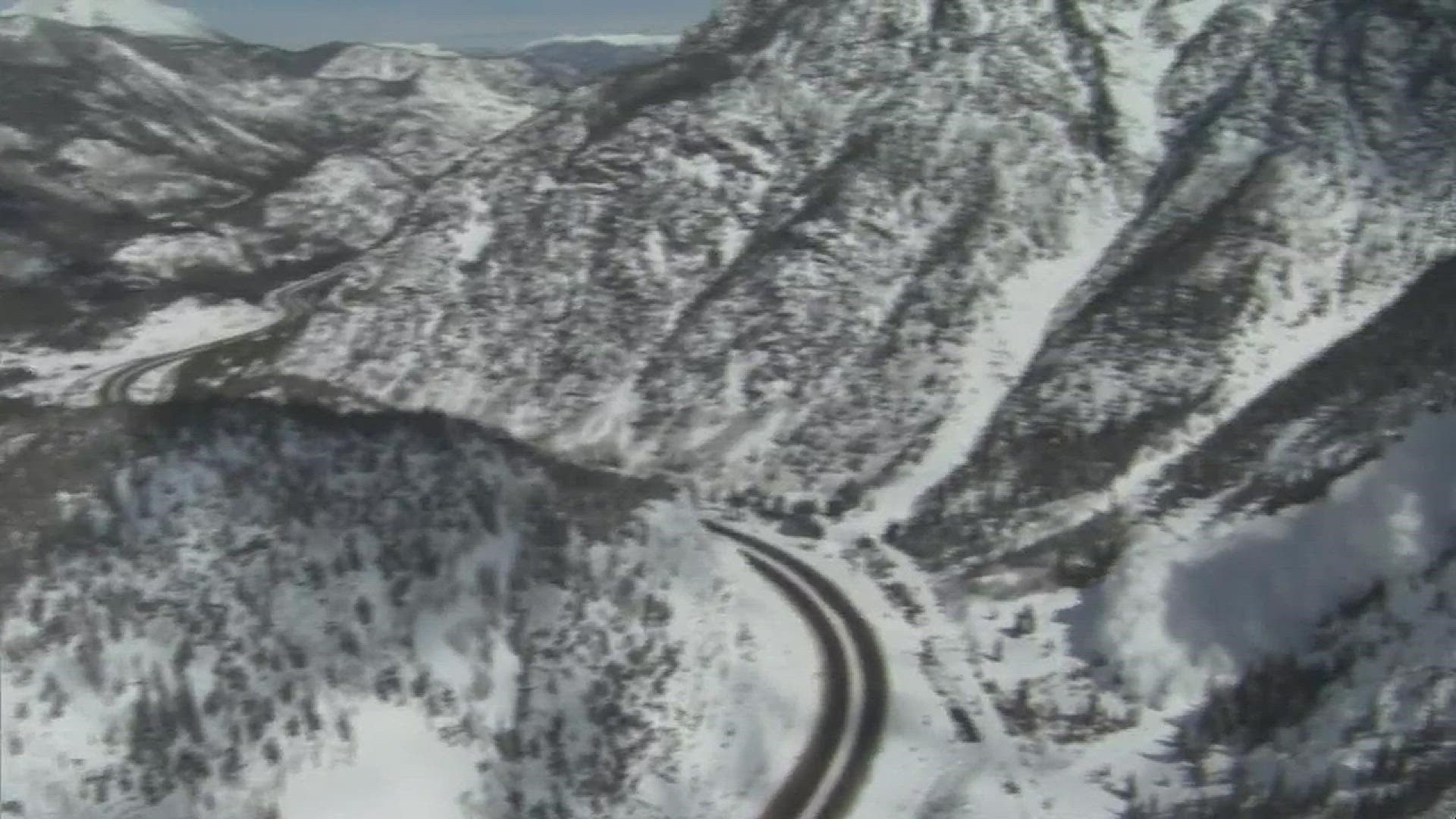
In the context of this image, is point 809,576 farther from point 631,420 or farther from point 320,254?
point 320,254

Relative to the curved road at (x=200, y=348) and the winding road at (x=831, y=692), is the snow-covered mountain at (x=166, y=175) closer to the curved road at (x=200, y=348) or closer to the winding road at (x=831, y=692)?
the curved road at (x=200, y=348)

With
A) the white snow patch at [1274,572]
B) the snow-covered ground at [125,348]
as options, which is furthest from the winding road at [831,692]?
the snow-covered ground at [125,348]

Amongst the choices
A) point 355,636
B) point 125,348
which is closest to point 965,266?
point 355,636

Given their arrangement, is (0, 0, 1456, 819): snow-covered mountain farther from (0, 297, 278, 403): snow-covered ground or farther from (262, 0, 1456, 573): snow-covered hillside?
(0, 297, 278, 403): snow-covered ground

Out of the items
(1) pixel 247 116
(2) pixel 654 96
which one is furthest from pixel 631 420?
(1) pixel 247 116

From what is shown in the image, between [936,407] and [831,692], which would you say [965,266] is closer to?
[936,407]

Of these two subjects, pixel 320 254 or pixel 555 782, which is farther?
pixel 320 254
